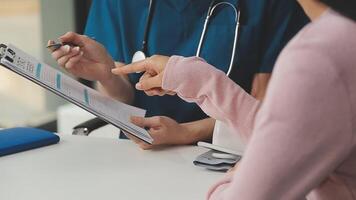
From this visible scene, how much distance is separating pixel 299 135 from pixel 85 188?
1.85ft

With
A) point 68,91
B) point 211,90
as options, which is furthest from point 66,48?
point 211,90

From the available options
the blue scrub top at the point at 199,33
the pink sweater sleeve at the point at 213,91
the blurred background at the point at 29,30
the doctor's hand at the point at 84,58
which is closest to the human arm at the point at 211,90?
the pink sweater sleeve at the point at 213,91

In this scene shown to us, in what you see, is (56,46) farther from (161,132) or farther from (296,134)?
(296,134)

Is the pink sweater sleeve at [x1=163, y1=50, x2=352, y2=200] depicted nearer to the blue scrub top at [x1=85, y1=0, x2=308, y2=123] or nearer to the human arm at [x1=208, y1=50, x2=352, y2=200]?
the human arm at [x1=208, y1=50, x2=352, y2=200]

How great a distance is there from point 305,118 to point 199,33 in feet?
3.13

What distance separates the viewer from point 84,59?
4.46 ft

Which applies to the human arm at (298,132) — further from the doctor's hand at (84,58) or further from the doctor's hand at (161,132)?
the doctor's hand at (84,58)

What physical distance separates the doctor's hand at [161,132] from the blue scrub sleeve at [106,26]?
34cm

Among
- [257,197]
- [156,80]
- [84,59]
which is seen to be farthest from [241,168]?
[84,59]

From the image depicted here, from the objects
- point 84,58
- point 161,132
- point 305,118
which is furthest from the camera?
point 84,58

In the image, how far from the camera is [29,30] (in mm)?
3016

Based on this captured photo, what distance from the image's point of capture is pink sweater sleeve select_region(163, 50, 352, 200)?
0.55 metres

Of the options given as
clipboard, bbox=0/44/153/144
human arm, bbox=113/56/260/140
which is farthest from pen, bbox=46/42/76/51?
human arm, bbox=113/56/260/140

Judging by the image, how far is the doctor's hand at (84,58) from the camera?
4.29 ft
